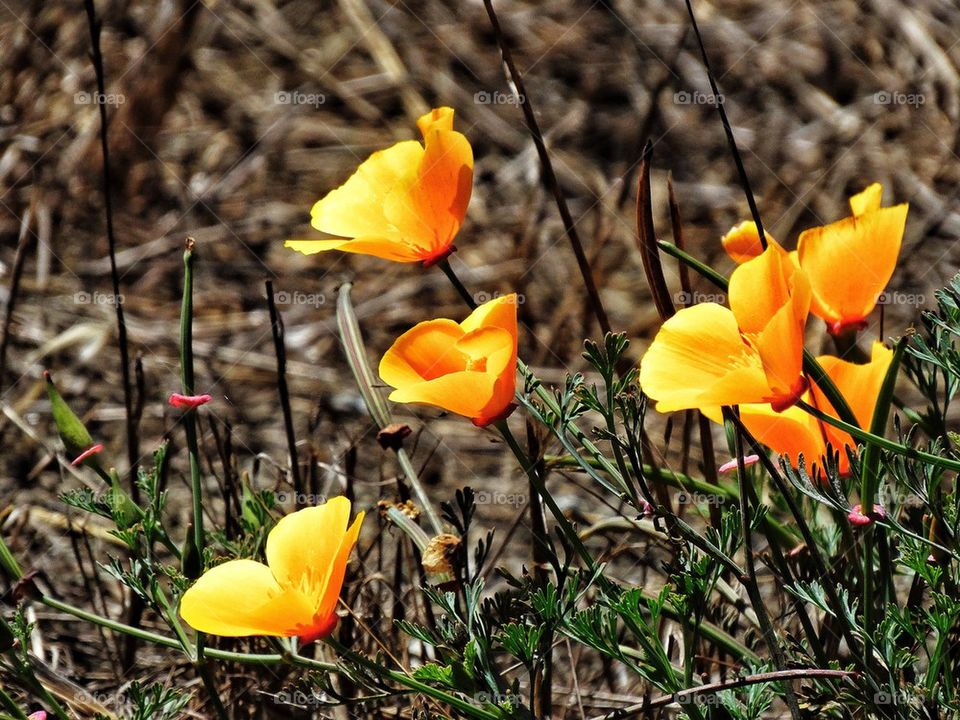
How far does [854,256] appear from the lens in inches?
36.4

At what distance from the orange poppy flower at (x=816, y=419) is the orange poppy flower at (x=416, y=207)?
0.27 meters

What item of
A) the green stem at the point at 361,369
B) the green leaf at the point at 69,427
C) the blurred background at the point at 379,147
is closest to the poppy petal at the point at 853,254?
the green stem at the point at 361,369

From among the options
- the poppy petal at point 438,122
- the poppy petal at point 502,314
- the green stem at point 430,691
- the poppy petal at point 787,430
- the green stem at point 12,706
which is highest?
the poppy petal at point 438,122

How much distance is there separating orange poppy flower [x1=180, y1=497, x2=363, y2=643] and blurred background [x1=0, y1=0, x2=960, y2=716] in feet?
3.62

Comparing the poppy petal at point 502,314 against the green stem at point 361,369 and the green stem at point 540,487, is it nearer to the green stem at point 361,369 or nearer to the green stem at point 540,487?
the green stem at point 540,487

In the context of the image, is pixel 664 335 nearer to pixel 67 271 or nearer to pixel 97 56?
pixel 97 56

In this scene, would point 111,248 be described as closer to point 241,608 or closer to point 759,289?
point 241,608

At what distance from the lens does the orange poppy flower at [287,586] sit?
78cm

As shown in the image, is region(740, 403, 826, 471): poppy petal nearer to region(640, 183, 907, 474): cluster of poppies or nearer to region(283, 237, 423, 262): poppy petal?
region(640, 183, 907, 474): cluster of poppies

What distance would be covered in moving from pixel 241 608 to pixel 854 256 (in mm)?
567

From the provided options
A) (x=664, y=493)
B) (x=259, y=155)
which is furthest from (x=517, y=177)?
(x=664, y=493)

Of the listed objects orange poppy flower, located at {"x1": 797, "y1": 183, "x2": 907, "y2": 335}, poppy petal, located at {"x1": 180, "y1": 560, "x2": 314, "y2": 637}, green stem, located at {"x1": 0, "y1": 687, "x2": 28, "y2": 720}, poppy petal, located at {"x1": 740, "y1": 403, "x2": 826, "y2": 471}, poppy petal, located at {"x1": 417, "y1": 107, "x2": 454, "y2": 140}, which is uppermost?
poppy petal, located at {"x1": 417, "y1": 107, "x2": 454, "y2": 140}

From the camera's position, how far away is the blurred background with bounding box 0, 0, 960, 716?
85.0 inches

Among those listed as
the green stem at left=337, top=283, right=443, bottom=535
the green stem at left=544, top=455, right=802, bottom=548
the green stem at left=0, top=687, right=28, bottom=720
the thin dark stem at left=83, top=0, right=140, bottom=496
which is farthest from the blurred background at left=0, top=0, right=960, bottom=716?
the green stem at left=0, top=687, right=28, bottom=720
